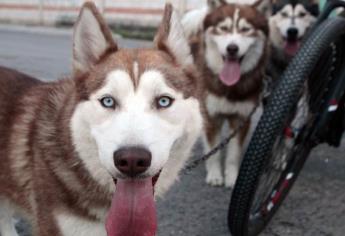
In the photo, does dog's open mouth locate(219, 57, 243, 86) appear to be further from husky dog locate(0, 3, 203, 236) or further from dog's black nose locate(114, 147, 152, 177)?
dog's black nose locate(114, 147, 152, 177)

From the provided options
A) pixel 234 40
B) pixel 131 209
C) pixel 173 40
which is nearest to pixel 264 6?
pixel 234 40

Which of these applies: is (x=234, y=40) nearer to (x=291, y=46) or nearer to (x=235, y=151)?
(x=291, y=46)

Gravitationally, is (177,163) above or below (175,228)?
above

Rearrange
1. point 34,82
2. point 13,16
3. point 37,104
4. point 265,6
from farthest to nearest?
point 13,16 < point 265,6 < point 34,82 < point 37,104

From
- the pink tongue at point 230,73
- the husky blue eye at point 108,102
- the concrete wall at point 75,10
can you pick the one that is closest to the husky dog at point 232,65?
the pink tongue at point 230,73

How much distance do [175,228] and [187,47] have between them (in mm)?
1122

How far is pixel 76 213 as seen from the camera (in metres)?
2.18

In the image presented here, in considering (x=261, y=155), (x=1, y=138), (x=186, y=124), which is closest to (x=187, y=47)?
(x=186, y=124)

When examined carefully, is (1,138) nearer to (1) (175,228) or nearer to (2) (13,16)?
(1) (175,228)

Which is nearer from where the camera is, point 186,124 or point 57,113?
point 186,124

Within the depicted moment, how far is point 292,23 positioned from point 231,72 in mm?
780

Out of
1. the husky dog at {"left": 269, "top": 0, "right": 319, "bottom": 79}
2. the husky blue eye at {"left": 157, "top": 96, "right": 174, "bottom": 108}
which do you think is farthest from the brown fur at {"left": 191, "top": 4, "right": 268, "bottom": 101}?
the husky blue eye at {"left": 157, "top": 96, "right": 174, "bottom": 108}

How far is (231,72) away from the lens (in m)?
4.38

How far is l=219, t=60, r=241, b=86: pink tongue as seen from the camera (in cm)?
432
